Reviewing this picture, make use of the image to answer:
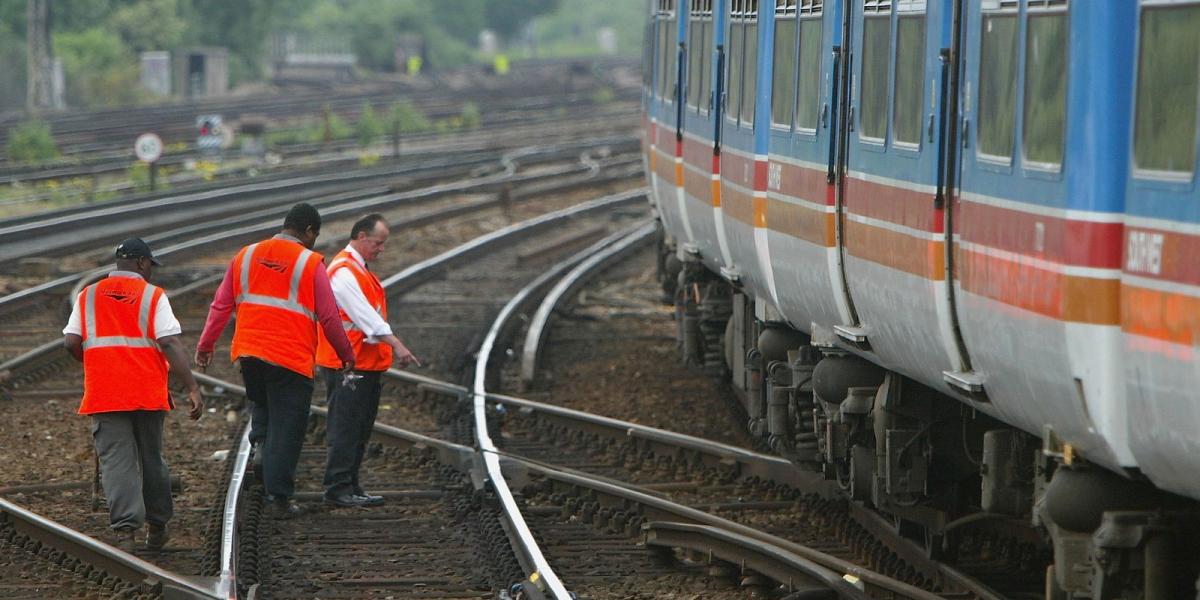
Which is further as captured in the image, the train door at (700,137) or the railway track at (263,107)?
the railway track at (263,107)

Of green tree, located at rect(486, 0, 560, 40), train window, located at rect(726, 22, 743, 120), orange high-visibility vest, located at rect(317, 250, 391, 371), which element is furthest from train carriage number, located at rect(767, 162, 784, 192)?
green tree, located at rect(486, 0, 560, 40)

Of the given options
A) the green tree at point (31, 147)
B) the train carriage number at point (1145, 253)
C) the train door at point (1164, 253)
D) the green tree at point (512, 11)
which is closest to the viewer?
the train door at point (1164, 253)

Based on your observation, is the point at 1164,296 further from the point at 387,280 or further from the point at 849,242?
the point at 387,280

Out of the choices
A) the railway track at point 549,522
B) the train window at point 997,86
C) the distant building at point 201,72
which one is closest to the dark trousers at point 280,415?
the railway track at point 549,522

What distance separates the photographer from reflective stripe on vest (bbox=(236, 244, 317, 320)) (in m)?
10.2

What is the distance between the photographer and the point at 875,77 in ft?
26.4

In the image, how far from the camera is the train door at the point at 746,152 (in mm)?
10219

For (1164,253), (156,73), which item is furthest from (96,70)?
(1164,253)

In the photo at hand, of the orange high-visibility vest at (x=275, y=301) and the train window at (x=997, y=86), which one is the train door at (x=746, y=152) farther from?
the train window at (x=997, y=86)

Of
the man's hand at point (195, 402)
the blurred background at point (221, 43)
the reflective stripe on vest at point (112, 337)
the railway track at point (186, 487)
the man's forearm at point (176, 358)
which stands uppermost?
the blurred background at point (221, 43)

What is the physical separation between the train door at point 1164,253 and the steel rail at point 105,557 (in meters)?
4.45

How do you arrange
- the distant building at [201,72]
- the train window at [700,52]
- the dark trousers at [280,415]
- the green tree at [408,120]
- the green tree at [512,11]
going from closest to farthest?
the dark trousers at [280,415]
the train window at [700,52]
the green tree at [408,120]
the distant building at [201,72]
the green tree at [512,11]

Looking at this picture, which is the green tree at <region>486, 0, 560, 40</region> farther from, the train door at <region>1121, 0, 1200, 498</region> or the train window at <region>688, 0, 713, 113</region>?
the train door at <region>1121, 0, 1200, 498</region>

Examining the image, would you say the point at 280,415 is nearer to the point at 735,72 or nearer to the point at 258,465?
the point at 258,465
